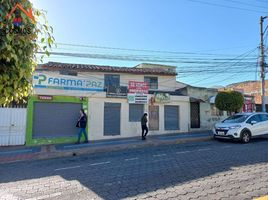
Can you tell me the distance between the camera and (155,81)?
67.8ft

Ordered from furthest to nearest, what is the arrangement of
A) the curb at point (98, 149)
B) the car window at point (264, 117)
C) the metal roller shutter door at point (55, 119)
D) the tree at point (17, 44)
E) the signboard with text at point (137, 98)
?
Answer: the signboard with text at point (137, 98) < the car window at point (264, 117) < the metal roller shutter door at point (55, 119) < the curb at point (98, 149) < the tree at point (17, 44)

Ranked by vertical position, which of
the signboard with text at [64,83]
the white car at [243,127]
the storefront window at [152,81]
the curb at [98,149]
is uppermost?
the storefront window at [152,81]

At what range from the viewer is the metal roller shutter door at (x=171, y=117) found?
17219 mm

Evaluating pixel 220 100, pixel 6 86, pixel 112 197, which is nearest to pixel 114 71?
pixel 220 100

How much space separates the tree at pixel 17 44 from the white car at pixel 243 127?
11613 mm

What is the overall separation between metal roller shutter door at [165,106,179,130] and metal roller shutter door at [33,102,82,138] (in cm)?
670

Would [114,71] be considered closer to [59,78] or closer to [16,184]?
[59,78]

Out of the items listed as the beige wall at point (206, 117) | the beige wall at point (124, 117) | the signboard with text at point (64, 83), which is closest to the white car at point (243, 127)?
the beige wall at point (124, 117)

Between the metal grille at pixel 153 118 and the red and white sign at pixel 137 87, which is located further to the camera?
the metal grille at pixel 153 118

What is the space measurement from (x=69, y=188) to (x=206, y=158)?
16.2ft

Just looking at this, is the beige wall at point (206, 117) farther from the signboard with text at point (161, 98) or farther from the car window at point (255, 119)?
the car window at point (255, 119)

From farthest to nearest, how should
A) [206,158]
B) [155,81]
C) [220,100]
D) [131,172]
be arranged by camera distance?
1. [155,81]
2. [220,100]
3. [206,158]
4. [131,172]

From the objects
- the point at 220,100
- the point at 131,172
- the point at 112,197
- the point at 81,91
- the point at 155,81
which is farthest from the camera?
the point at 155,81

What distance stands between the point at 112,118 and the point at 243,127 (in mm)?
8006
